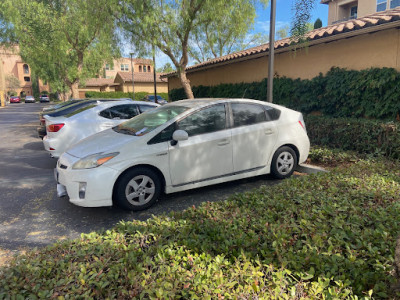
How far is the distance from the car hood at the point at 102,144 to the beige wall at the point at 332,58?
13.4 feet

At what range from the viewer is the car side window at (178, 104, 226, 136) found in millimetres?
4562

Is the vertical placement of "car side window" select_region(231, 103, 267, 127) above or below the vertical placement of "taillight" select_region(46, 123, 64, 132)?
above

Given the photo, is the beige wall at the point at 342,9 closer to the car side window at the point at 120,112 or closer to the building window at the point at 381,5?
the building window at the point at 381,5

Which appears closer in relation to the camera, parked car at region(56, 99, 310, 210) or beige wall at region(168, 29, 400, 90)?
parked car at region(56, 99, 310, 210)

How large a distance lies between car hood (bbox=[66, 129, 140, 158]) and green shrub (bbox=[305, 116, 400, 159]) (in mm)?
4863

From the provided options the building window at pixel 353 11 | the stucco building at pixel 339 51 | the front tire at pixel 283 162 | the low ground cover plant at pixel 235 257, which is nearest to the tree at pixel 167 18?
the stucco building at pixel 339 51

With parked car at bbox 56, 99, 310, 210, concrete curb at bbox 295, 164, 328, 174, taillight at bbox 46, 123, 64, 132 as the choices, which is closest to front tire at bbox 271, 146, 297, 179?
parked car at bbox 56, 99, 310, 210

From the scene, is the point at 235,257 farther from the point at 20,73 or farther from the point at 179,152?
the point at 20,73

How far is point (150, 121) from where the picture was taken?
4.84m

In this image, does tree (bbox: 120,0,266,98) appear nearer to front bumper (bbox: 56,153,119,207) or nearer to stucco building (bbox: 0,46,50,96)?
front bumper (bbox: 56,153,119,207)

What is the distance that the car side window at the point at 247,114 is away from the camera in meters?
4.98

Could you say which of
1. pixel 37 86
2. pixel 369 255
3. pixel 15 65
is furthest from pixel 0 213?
pixel 15 65

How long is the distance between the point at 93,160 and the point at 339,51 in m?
7.25

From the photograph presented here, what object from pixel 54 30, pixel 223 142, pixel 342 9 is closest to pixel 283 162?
pixel 223 142
